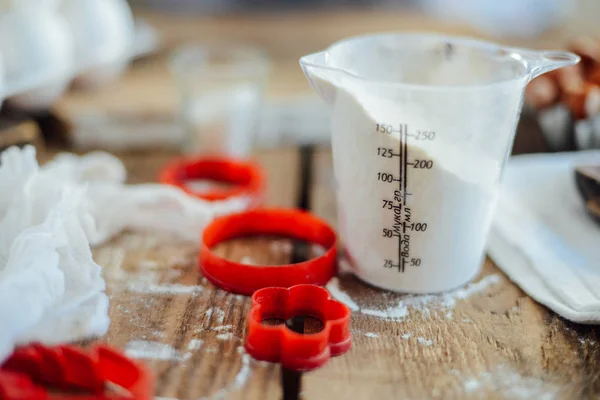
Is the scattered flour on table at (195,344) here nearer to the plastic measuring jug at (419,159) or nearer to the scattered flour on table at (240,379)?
the scattered flour on table at (240,379)

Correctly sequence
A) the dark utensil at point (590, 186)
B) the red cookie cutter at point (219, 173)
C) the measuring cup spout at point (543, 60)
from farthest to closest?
the red cookie cutter at point (219, 173), the dark utensil at point (590, 186), the measuring cup spout at point (543, 60)

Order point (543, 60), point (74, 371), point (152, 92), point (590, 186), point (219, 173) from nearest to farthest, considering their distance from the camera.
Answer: point (74, 371)
point (543, 60)
point (590, 186)
point (219, 173)
point (152, 92)

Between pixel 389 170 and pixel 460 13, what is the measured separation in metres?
1.47

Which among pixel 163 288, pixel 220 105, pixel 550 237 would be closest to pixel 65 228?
pixel 163 288

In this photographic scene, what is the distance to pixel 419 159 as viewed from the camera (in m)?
0.52

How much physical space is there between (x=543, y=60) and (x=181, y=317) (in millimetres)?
377

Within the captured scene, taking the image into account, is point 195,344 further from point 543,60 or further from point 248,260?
point 543,60

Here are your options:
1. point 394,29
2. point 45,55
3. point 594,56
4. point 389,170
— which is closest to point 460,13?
point 394,29

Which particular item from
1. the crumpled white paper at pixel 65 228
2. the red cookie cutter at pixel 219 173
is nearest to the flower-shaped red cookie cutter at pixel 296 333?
the crumpled white paper at pixel 65 228

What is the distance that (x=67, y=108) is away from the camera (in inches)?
36.5

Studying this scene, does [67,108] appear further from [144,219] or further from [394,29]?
[394,29]

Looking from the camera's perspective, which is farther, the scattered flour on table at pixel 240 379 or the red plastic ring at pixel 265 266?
the red plastic ring at pixel 265 266

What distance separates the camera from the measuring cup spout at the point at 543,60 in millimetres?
538

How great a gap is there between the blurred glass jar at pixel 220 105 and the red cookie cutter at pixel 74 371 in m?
0.45
